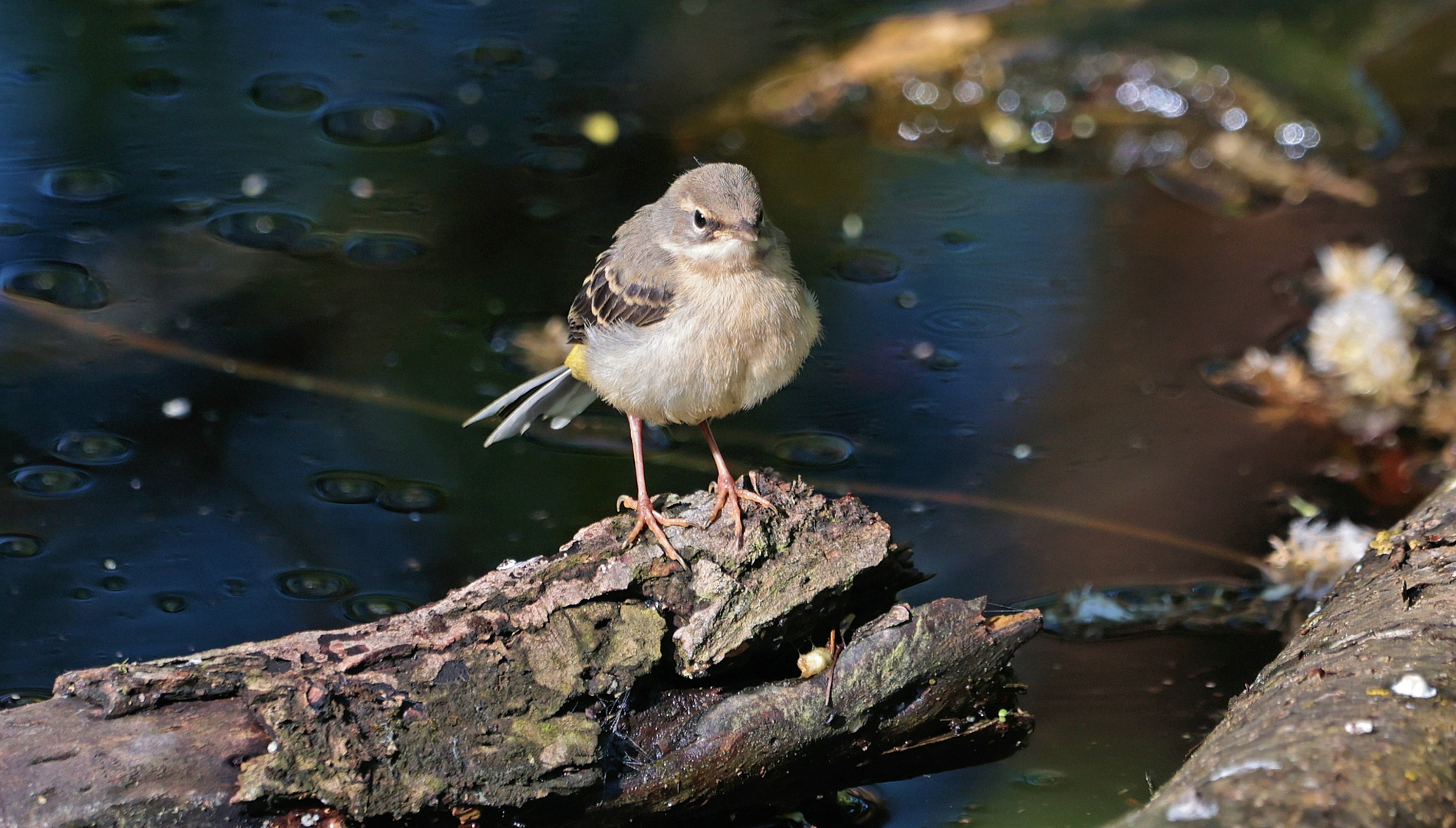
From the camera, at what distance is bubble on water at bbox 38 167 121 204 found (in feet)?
19.7

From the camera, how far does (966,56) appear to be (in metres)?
7.64

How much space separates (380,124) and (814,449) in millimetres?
3465

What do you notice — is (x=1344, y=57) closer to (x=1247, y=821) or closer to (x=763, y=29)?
(x=763, y=29)

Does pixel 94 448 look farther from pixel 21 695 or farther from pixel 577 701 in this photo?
pixel 577 701

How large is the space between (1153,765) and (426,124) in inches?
206

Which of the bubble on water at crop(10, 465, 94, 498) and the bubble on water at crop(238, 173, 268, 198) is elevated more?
the bubble on water at crop(238, 173, 268, 198)

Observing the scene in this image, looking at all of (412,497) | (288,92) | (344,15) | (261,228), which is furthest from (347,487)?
(344,15)

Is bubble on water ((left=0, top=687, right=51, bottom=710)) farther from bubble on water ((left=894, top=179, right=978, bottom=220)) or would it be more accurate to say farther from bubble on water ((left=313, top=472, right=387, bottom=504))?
bubble on water ((left=894, top=179, right=978, bottom=220))

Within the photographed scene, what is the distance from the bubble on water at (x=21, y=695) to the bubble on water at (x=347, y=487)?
116 centimetres

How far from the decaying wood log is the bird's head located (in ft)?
2.32

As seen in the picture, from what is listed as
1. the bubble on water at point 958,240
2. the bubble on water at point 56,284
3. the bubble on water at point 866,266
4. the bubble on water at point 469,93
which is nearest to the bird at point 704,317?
the bubble on water at point 866,266

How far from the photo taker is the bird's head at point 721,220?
363 cm

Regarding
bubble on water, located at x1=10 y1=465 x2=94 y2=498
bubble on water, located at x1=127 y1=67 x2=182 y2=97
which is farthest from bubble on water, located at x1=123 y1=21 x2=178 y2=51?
bubble on water, located at x1=10 y1=465 x2=94 y2=498

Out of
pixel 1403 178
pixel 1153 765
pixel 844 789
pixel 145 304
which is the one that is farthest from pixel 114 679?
pixel 1403 178
